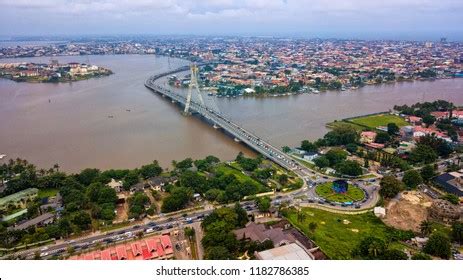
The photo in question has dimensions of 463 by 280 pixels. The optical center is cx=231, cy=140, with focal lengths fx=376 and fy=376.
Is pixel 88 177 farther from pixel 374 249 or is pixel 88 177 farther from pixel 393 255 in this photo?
pixel 393 255

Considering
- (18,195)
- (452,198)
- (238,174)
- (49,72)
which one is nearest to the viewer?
(452,198)

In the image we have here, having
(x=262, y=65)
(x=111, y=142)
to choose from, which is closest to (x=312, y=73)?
(x=262, y=65)

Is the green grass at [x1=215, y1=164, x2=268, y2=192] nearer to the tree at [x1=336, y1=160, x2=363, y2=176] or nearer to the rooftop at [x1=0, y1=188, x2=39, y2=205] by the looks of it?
the tree at [x1=336, y1=160, x2=363, y2=176]

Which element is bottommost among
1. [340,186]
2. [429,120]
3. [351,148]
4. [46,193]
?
[46,193]

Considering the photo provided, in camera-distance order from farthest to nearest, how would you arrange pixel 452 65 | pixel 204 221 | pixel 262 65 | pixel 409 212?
pixel 262 65
pixel 452 65
pixel 409 212
pixel 204 221

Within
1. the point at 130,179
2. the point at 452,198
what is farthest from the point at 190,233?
the point at 452,198

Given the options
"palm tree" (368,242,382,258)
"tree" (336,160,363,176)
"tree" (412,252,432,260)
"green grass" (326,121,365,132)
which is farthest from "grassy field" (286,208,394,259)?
"green grass" (326,121,365,132)

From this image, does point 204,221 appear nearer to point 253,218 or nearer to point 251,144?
point 253,218
